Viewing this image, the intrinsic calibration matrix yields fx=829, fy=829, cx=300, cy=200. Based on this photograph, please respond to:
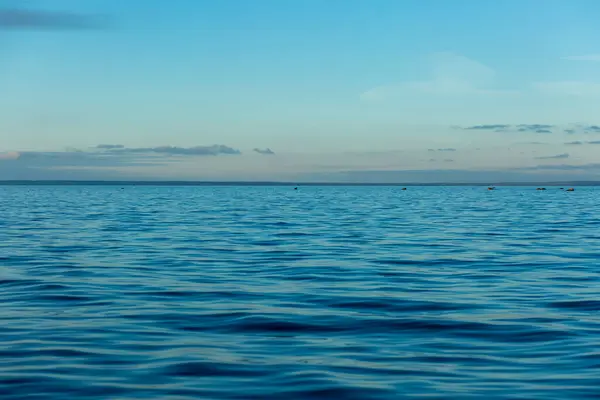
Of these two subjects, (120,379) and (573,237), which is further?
(573,237)

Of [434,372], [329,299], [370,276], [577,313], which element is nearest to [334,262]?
[370,276]

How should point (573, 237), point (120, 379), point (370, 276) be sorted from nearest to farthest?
1. point (120, 379)
2. point (370, 276)
3. point (573, 237)

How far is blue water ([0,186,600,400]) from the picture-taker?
37.1 ft

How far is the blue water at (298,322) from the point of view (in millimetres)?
11320

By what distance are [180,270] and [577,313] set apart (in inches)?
478

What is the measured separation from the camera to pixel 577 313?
675 inches

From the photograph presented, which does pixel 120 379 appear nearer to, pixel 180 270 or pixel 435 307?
pixel 435 307

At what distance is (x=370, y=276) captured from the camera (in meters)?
23.5

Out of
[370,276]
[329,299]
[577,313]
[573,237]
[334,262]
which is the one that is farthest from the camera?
[573,237]

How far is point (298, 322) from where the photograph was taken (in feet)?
52.2

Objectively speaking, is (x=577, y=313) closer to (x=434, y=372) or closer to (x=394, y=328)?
(x=394, y=328)

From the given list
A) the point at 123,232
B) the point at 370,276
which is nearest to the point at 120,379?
the point at 370,276

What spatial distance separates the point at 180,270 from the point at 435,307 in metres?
9.59

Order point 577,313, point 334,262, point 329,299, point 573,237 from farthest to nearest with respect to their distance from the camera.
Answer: point 573,237
point 334,262
point 329,299
point 577,313
